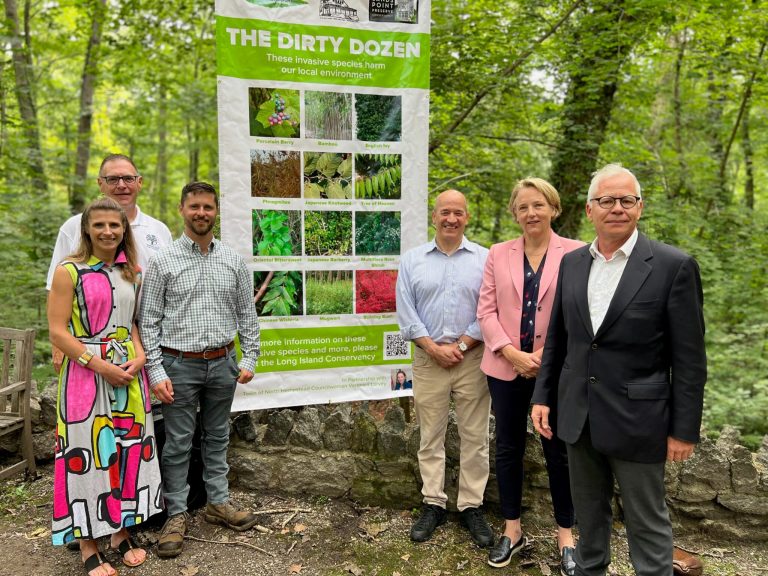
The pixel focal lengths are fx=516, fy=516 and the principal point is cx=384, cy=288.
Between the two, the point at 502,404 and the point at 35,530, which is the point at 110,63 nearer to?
the point at 35,530

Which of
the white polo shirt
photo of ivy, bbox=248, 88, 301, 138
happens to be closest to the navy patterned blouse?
photo of ivy, bbox=248, 88, 301, 138

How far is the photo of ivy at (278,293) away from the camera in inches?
130

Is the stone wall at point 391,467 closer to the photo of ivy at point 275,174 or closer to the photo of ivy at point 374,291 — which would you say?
the photo of ivy at point 374,291

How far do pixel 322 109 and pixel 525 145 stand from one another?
4840mm

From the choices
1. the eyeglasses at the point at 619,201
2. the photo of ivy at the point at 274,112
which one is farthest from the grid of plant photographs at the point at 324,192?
the eyeglasses at the point at 619,201

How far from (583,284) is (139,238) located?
2536 millimetres

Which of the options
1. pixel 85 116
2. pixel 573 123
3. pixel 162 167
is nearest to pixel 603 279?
pixel 573 123

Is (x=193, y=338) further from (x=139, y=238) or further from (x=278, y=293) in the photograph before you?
(x=139, y=238)

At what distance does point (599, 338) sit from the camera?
2.01 meters

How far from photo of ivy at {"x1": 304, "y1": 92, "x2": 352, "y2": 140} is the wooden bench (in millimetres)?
2401

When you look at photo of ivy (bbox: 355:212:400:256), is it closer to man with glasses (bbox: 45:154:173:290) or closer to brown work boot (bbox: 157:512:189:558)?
man with glasses (bbox: 45:154:173:290)

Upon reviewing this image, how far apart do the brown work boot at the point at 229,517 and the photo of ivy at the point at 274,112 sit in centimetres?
231

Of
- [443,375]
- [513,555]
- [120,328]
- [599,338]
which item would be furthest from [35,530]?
[599,338]

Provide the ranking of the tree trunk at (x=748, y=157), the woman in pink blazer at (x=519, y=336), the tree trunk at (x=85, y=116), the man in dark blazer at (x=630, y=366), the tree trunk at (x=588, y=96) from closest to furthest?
the man in dark blazer at (x=630, y=366) → the woman in pink blazer at (x=519, y=336) → the tree trunk at (x=588, y=96) → the tree trunk at (x=85, y=116) → the tree trunk at (x=748, y=157)
